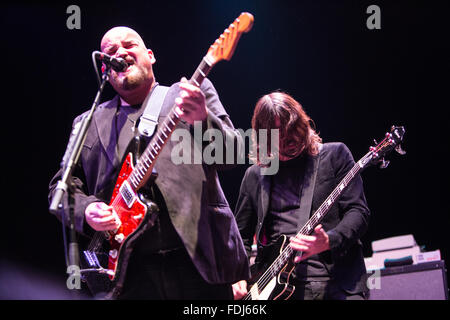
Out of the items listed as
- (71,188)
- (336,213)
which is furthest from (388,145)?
(71,188)

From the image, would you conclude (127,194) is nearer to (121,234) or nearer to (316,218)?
(121,234)

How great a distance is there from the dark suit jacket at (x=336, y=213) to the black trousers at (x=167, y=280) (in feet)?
2.81

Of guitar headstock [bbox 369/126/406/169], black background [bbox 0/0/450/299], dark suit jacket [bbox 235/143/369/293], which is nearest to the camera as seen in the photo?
dark suit jacket [bbox 235/143/369/293]

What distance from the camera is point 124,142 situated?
7.06ft

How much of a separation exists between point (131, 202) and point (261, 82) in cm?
321

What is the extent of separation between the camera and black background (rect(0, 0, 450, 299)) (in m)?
4.38

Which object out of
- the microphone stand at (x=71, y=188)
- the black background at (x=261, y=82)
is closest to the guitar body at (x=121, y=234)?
the microphone stand at (x=71, y=188)

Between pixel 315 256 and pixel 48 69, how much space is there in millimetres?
3316

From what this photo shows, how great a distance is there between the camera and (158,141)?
194 cm

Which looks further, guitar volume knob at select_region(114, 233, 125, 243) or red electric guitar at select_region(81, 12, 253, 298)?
guitar volume knob at select_region(114, 233, 125, 243)

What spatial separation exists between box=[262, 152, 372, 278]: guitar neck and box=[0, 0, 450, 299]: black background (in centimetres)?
221

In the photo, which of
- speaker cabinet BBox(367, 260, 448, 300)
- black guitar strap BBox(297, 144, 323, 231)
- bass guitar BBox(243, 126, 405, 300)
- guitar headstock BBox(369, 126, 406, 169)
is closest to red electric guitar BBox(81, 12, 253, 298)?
bass guitar BBox(243, 126, 405, 300)

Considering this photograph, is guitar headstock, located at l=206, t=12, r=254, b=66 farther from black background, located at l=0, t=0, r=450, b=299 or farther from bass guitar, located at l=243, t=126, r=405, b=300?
black background, located at l=0, t=0, r=450, b=299

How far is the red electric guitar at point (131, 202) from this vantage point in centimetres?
183
